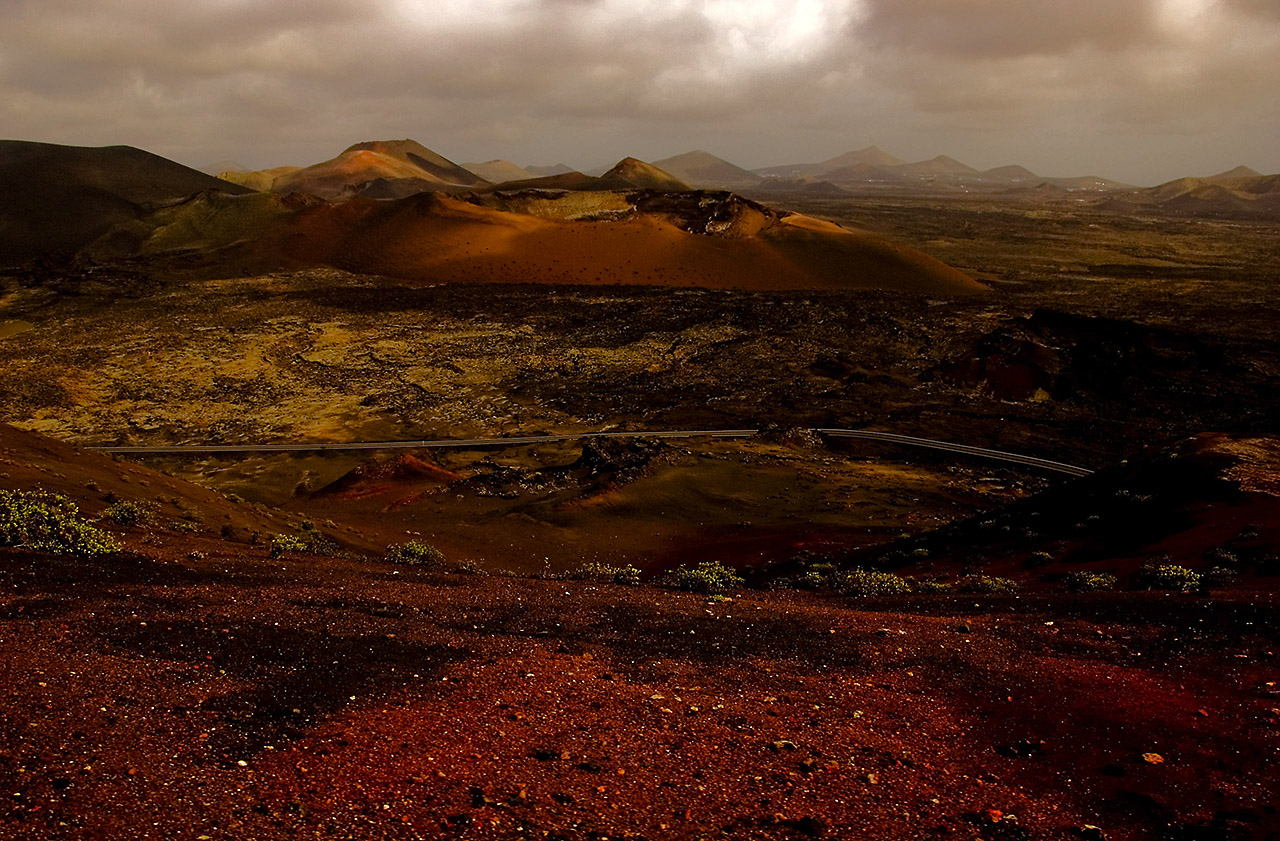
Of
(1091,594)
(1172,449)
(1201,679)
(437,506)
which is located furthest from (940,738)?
(437,506)

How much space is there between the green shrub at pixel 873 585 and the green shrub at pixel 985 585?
1.10 m

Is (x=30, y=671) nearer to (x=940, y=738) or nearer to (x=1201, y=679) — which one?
(x=940, y=738)

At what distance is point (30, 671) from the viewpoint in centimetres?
860

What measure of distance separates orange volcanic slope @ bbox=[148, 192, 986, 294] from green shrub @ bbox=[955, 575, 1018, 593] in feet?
273

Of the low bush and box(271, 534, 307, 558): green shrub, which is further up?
box(271, 534, 307, 558): green shrub

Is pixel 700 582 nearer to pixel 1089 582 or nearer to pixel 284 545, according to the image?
pixel 1089 582

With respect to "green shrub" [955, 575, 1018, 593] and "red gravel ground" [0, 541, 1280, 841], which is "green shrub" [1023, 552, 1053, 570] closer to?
"green shrub" [955, 575, 1018, 593]

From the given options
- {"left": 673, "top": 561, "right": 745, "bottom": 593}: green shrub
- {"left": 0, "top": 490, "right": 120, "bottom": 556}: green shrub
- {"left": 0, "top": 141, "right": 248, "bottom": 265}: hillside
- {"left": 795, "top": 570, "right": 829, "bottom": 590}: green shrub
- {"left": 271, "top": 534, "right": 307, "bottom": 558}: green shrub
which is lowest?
{"left": 795, "top": 570, "right": 829, "bottom": 590}: green shrub

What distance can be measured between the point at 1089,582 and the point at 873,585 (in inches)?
159

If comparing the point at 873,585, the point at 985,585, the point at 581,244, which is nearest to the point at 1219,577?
the point at 985,585

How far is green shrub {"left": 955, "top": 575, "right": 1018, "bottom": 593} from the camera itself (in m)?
16.0

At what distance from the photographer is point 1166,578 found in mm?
A: 14539

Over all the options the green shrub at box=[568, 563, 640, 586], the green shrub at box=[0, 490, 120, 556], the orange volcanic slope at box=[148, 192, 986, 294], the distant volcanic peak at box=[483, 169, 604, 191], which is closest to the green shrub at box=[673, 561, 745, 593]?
the green shrub at box=[568, 563, 640, 586]

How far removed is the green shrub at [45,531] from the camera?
507 inches
